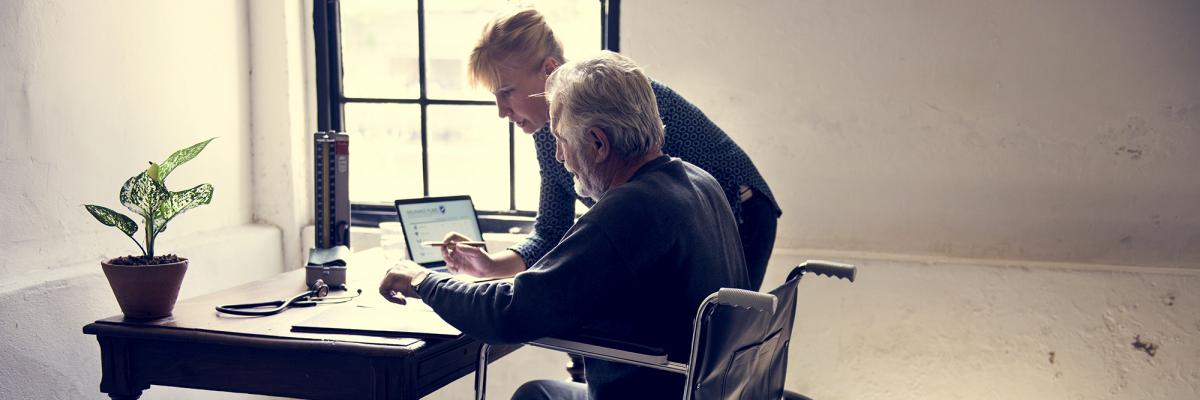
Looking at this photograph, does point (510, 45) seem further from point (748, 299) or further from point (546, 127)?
point (748, 299)

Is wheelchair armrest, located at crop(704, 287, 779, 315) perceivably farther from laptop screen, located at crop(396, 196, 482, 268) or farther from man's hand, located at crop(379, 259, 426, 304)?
laptop screen, located at crop(396, 196, 482, 268)

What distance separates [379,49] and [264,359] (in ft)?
6.60

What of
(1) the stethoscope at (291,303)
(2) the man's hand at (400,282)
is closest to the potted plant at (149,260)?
(1) the stethoscope at (291,303)

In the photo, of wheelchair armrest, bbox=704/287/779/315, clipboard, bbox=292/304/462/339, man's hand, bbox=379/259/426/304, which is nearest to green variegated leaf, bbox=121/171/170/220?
clipboard, bbox=292/304/462/339

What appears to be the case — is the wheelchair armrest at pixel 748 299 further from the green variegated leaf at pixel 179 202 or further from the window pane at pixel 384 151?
the window pane at pixel 384 151

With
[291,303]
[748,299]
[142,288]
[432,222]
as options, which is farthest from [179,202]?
[748,299]

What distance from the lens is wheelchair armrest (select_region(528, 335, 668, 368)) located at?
1832mm

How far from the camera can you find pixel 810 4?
10.7ft

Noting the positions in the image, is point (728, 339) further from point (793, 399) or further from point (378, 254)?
point (378, 254)

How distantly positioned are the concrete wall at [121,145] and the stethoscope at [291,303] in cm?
66

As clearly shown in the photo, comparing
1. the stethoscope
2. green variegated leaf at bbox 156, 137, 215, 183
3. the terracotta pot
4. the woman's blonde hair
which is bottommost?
the stethoscope

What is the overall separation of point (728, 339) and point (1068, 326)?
1.82 meters

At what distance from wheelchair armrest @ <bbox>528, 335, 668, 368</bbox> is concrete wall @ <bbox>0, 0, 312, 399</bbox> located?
1.53 metres

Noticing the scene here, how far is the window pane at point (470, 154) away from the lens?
3.78 m
